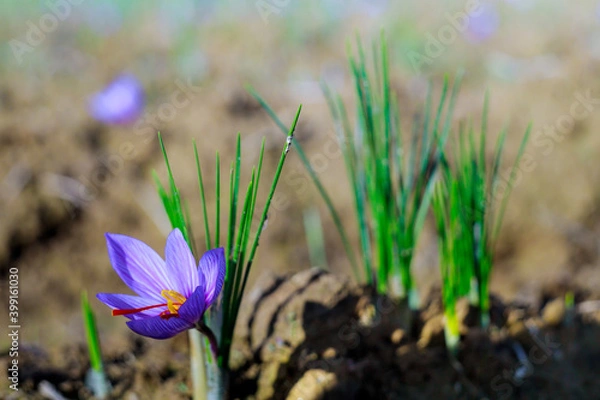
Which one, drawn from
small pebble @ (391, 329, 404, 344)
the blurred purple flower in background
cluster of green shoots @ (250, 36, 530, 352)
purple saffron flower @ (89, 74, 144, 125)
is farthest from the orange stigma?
the blurred purple flower in background

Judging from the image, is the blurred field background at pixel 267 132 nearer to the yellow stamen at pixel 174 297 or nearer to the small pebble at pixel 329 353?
the small pebble at pixel 329 353

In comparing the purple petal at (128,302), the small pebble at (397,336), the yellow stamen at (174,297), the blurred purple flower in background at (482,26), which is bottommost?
the small pebble at (397,336)

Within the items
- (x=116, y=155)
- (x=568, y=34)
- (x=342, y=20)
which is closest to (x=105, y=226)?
(x=116, y=155)

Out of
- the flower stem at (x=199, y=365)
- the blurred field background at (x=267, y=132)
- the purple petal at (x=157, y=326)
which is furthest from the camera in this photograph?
the blurred field background at (x=267, y=132)

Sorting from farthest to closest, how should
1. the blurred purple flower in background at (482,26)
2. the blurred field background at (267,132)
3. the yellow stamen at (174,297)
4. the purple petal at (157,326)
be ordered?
the blurred purple flower in background at (482,26), the blurred field background at (267,132), the yellow stamen at (174,297), the purple petal at (157,326)

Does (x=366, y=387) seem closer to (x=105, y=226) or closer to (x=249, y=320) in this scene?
(x=249, y=320)

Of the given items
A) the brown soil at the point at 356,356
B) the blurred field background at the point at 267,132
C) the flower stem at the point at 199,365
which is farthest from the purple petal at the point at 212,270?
the blurred field background at the point at 267,132

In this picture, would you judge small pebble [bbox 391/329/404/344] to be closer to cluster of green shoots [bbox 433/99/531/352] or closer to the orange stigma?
cluster of green shoots [bbox 433/99/531/352]
